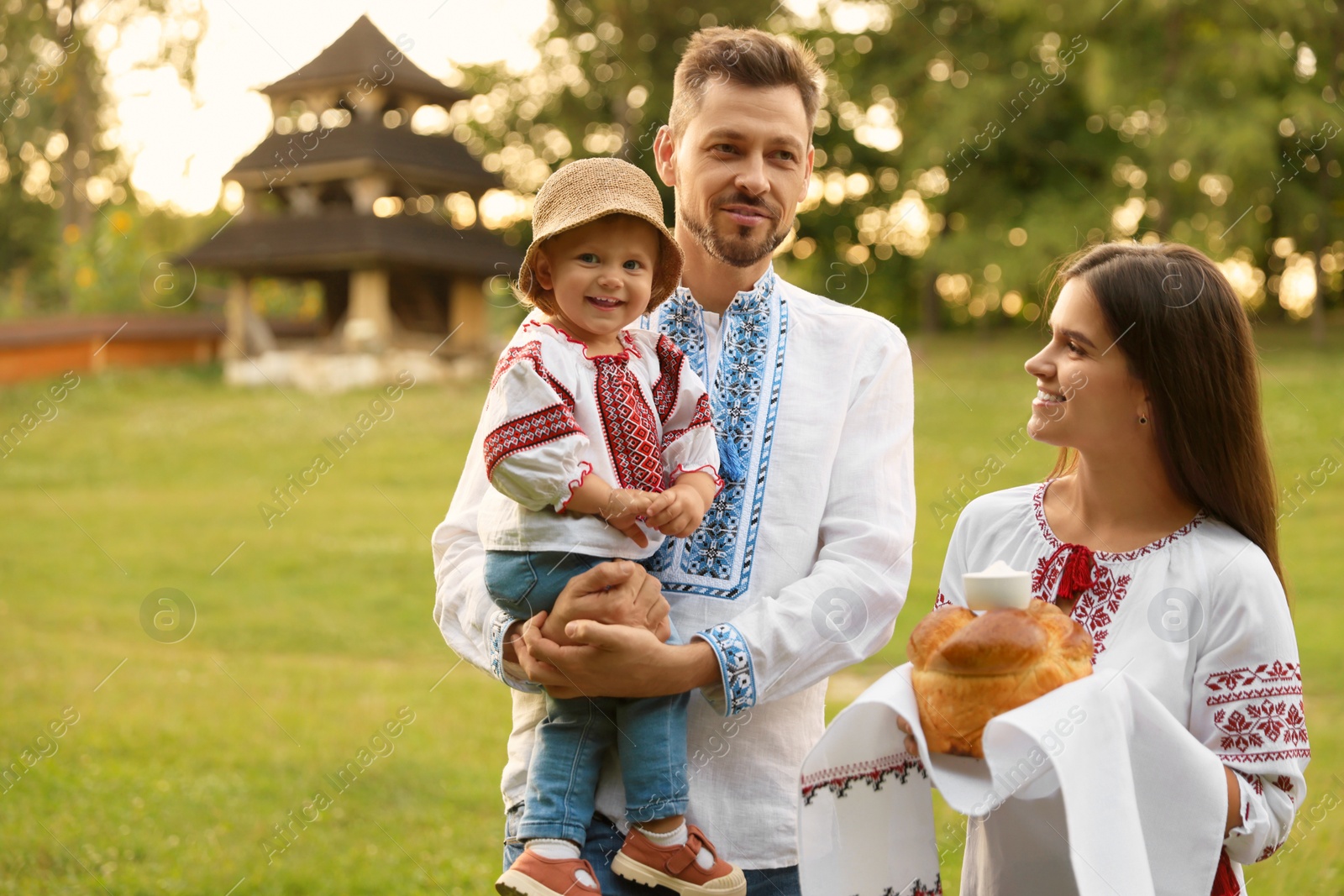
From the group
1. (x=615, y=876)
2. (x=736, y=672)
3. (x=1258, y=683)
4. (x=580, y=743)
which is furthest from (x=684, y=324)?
(x=1258, y=683)

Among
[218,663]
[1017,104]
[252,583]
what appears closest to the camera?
[218,663]

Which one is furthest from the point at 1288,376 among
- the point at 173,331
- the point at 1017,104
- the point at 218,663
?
the point at 173,331

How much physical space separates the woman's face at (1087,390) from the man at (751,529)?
0.32 meters

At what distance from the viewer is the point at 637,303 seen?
231 cm

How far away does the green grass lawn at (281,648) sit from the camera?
5.79m

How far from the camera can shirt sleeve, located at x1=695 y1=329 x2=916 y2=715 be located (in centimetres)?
224

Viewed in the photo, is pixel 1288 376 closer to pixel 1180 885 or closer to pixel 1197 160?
pixel 1197 160

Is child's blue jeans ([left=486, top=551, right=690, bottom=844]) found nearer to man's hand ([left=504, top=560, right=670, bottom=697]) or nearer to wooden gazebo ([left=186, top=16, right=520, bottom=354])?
man's hand ([left=504, top=560, right=670, bottom=697])

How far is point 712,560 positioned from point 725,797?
45 cm

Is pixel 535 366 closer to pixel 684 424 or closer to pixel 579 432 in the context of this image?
pixel 579 432

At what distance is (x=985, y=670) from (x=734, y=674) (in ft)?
1.79

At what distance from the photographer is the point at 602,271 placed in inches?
89.4

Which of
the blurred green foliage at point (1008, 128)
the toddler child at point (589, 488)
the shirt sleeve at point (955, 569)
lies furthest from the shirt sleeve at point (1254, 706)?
the blurred green foliage at point (1008, 128)

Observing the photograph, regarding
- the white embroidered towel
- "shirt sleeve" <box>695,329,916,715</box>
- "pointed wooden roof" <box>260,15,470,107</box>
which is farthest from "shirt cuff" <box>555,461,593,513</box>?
"pointed wooden roof" <box>260,15,470,107</box>
